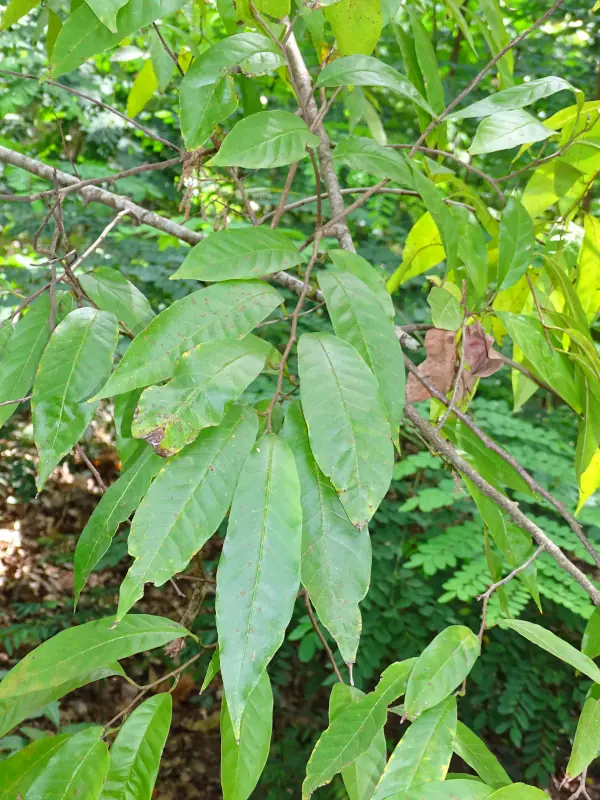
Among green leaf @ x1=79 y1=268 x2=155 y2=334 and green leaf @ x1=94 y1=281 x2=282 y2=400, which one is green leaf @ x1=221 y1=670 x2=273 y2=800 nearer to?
green leaf @ x1=94 y1=281 x2=282 y2=400

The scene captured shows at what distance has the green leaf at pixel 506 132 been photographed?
0.73m

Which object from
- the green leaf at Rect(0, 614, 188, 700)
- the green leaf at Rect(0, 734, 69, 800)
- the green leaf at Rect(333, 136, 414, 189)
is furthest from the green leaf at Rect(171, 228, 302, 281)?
the green leaf at Rect(0, 734, 69, 800)

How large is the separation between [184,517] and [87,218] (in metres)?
2.22

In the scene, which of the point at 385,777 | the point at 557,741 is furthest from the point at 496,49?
the point at 557,741

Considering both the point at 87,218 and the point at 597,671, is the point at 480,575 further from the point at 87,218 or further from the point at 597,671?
the point at 87,218

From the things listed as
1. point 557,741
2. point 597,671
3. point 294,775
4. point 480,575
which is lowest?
point 557,741

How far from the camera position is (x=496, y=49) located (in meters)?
0.96

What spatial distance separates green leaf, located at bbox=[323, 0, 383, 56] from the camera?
70 centimetres

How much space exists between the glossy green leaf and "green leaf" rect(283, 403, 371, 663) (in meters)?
0.22

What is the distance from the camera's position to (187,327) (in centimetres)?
55

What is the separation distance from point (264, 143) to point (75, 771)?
1.84 feet

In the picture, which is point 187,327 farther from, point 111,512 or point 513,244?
point 513,244

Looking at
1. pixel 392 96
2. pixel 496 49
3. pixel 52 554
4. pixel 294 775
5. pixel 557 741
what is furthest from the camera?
pixel 52 554

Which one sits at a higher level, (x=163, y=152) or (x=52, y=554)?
(x=163, y=152)
